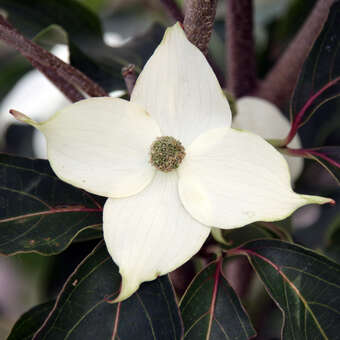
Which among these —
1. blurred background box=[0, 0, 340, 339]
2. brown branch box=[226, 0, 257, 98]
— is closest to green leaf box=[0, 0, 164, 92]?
blurred background box=[0, 0, 340, 339]

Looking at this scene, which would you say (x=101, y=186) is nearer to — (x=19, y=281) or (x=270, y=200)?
(x=270, y=200)

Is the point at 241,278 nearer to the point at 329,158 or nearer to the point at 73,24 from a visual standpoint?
the point at 329,158

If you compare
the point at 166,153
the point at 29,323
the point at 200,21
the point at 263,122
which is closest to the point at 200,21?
the point at 200,21

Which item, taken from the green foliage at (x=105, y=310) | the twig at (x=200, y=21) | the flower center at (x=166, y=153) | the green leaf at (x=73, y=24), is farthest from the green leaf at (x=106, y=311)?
the green leaf at (x=73, y=24)

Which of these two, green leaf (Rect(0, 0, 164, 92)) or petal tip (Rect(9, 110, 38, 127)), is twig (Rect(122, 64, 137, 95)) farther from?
green leaf (Rect(0, 0, 164, 92))

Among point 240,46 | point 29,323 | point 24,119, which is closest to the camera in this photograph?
point 24,119

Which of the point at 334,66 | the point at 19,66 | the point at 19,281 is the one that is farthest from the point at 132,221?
the point at 19,281
